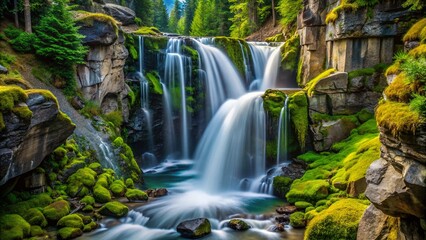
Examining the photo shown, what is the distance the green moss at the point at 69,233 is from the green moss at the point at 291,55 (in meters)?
19.0

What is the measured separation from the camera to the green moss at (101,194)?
46.4ft

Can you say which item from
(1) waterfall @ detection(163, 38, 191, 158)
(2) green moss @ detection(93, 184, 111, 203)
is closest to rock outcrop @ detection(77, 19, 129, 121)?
(1) waterfall @ detection(163, 38, 191, 158)

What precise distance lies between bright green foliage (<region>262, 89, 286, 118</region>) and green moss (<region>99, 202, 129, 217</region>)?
966 centimetres

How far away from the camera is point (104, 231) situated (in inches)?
475

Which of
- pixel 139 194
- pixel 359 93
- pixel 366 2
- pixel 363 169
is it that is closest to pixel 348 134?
pixel 359 93

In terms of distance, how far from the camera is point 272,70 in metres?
26.2

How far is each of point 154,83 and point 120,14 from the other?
1784 centimetres

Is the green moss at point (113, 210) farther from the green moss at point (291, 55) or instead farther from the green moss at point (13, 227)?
the green moss at point (291, 55)

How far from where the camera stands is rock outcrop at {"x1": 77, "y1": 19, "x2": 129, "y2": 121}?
1916 centimetres

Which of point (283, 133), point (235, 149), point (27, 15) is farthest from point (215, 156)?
point (27, 15)

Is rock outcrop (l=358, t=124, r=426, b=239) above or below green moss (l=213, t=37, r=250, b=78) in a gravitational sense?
below

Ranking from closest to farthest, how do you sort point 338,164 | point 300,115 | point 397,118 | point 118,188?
point 397,118
point 118,188
point 338,164
point 300,115

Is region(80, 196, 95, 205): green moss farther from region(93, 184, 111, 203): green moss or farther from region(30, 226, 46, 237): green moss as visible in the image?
region(30, 226, 46, 237): green moss

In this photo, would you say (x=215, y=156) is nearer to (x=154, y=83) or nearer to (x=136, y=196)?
(x=136, y=196)
